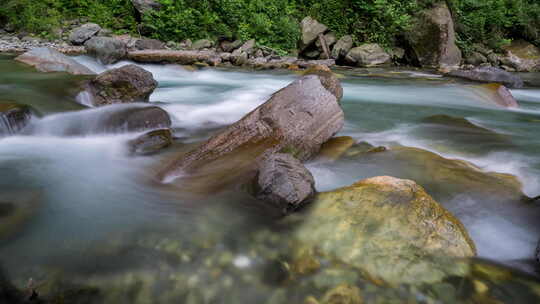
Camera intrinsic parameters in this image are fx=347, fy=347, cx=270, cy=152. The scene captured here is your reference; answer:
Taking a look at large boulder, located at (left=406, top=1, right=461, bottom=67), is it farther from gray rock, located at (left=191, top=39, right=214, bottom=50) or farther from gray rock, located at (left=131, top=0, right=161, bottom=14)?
gray rock, located at (left=131, top=0, right=161, bottom=14)

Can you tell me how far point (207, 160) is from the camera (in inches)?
136

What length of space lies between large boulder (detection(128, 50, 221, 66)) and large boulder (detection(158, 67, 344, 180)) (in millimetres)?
10160

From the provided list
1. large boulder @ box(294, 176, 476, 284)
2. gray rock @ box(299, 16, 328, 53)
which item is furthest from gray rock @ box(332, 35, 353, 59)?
large boulder @ box(294, 176, 476, 284)

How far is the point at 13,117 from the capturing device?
4.52 metres

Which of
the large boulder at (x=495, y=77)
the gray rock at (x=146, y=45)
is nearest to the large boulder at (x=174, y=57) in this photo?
the gray rock at (x=146, y=45)

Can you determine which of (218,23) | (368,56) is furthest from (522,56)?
(218,23)

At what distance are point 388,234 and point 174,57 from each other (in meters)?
12.2

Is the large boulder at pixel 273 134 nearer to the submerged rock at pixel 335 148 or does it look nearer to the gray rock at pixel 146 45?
the submerged rock at pixel 335 148

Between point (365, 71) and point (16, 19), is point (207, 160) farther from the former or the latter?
point (16, 19)

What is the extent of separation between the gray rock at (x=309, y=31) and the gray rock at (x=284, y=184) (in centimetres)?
1395

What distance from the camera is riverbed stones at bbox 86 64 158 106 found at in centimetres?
552

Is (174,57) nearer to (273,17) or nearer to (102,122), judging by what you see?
(273,17)

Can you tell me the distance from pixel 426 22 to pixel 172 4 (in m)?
11.8

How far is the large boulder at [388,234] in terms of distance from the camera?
2062mm
